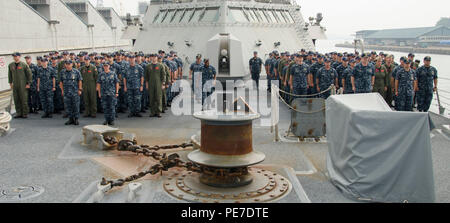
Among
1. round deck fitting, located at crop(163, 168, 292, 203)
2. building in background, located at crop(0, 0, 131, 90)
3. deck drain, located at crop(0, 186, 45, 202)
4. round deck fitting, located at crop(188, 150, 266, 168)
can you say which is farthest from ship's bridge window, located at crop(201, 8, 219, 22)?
deck drain, located at crop(0, 186, 45, 202)

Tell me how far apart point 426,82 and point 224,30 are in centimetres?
714

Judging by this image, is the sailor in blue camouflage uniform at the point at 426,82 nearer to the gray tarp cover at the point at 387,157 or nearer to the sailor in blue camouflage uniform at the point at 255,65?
the sailor in blue camouflage uniform at the point at 255,65

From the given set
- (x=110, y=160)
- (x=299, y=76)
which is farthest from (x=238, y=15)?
(x=110, y=160)

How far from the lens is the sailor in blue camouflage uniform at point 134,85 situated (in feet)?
31.1

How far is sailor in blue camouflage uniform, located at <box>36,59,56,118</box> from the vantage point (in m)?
9.56

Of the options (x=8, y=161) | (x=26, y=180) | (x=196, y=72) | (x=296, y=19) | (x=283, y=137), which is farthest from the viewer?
(x=296, y=19)

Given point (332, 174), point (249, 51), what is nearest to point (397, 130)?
point (332, 174)

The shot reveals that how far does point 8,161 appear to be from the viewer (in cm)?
582

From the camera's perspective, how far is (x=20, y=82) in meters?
9.40

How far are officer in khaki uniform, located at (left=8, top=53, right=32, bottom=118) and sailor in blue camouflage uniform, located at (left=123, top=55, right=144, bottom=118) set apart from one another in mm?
2328

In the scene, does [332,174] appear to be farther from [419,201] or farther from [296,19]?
[296,19]

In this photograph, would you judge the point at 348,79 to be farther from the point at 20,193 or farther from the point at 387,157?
the point at 20,193

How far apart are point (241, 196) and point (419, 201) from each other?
1.84 metres

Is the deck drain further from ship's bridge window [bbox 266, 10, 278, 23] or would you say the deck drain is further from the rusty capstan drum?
ship's bridge window [bbox 266, 10, 278, 23]
